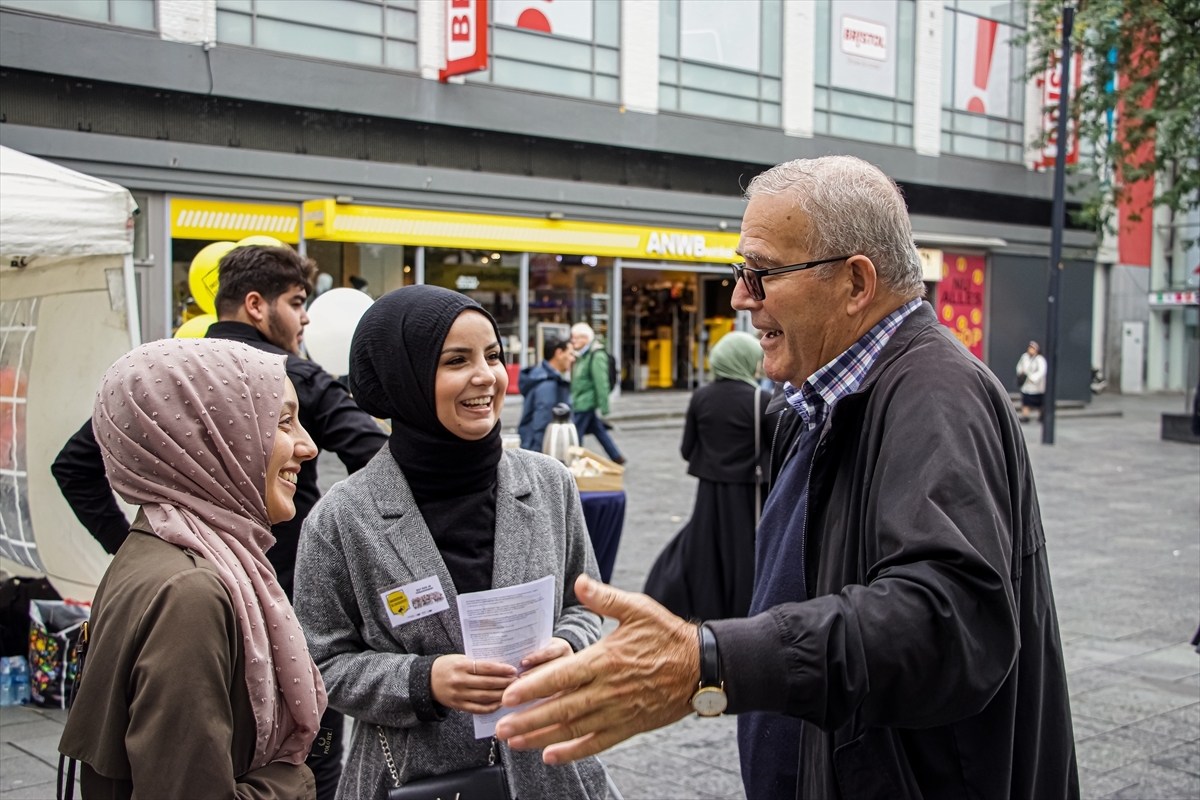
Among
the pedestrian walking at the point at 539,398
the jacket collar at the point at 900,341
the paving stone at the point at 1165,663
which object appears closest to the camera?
the jacket collar at the point at 900,341

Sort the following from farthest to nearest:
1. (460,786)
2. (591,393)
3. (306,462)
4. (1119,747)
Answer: (591,393) < (1119,747) < (306,462) < (460,786)

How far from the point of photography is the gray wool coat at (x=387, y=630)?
2359mm

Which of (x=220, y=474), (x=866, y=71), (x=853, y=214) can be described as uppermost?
(x=866, y=71)

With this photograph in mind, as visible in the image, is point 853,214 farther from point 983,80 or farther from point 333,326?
point 983,80

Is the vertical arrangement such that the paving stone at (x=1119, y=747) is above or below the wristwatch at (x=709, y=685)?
below

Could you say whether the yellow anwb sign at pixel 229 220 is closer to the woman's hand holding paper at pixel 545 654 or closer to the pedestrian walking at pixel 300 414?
the pedestrian walking at pixel 300 414

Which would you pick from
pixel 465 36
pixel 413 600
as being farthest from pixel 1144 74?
pixel 413 600

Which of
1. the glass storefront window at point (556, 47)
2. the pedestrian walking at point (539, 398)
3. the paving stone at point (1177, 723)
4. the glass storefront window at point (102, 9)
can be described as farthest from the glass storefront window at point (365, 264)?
the paving stone at point (1177, 723)

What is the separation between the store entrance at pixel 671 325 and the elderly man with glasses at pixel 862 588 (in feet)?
69.6

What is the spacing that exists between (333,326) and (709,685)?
14.5 feet

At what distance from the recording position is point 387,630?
245 centimetres

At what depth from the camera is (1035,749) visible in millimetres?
1871

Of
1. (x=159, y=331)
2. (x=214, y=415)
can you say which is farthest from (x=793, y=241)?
(x=159, y=331)

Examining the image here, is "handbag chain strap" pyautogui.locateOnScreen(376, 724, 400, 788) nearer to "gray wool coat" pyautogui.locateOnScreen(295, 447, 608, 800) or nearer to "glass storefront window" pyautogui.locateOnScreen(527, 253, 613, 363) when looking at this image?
"gray wool coat" pyautogui.locateOnScreen(295, 447, 608, 800)
